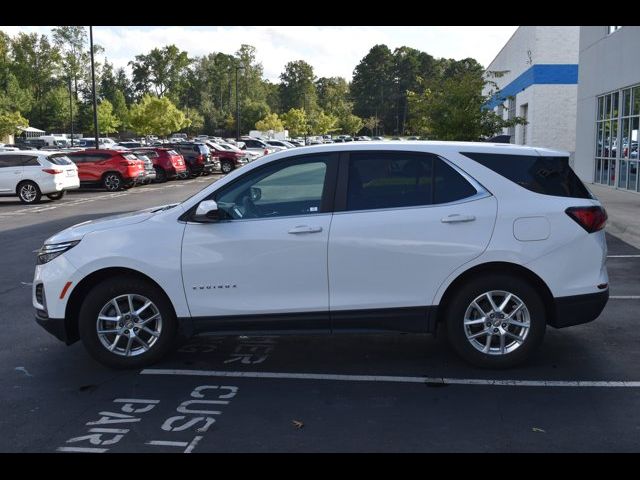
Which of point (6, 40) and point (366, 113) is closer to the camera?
point (6, 40)

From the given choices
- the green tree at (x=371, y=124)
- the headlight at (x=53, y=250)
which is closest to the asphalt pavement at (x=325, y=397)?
the headlight at (x=53, y=250)

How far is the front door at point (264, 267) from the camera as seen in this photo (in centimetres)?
562

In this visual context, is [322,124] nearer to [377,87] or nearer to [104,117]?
[104,117]

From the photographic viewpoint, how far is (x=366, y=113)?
5177 inches

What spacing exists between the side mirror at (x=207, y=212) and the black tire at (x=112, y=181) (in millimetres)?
22945

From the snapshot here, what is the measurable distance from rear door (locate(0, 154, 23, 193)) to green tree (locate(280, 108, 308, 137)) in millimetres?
77650

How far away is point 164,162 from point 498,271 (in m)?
28.4

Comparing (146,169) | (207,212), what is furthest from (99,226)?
(146,169)

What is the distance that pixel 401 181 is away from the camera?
579 centimetres

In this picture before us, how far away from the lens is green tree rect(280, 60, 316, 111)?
5022 inches

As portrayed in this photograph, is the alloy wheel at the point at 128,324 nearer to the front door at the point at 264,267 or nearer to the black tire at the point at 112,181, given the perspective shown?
the front door at the point at 264,267
